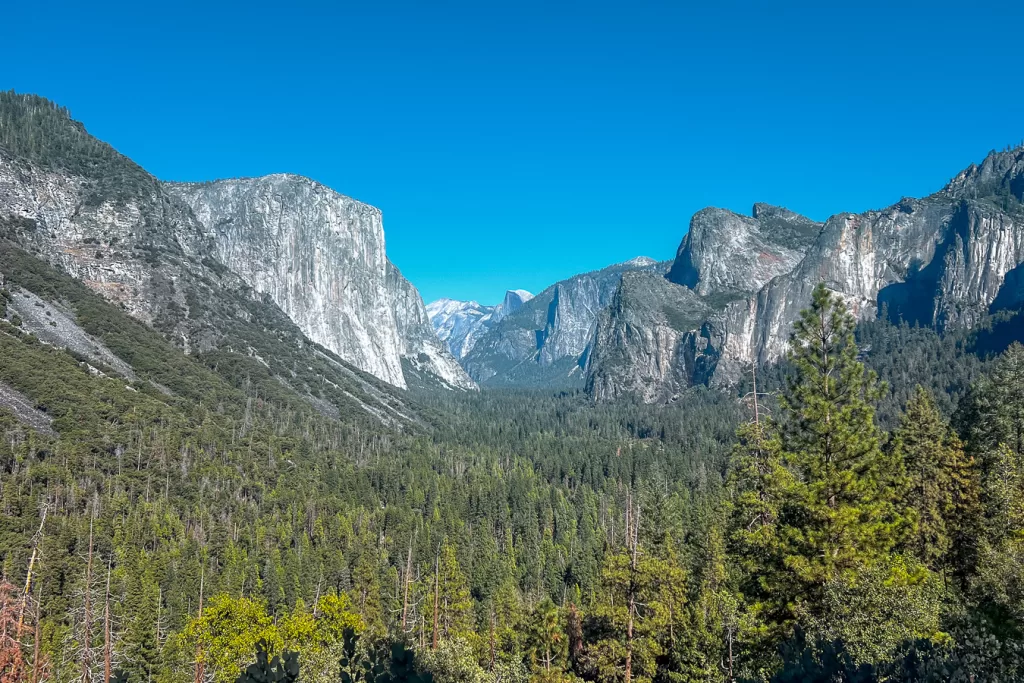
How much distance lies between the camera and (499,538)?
320 feet

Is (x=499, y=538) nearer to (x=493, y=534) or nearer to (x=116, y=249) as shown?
(x=493, y=534)

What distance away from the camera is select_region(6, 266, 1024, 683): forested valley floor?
781 inches

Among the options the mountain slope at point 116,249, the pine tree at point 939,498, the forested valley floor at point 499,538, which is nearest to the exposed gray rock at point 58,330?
the forested valley floor at point 499,538

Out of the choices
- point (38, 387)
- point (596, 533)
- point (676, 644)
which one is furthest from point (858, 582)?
point (38, 387)

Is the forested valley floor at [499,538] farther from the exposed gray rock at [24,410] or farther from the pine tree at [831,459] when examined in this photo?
the exposed gray rock at [24,410]

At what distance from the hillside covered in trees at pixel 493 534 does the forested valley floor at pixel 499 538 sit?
0.62 ft

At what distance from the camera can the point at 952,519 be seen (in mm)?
31359

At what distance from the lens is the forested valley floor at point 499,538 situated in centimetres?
1984

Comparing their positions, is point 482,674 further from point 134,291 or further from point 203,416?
point 134,291

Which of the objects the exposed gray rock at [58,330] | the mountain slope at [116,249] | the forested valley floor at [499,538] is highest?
the mountain slope at [116,249]

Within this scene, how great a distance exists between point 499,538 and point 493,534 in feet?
3.78

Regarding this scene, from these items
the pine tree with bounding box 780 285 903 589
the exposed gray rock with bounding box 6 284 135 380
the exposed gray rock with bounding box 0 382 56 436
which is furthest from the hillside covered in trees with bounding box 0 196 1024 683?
the exposed gray rock with bounding box 6 284 135 380

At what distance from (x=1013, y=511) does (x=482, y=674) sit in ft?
78.2

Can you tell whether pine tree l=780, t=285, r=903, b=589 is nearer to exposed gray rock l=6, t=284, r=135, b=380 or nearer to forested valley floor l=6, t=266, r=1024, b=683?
forested valley floor l=6, t=266, r=1024, b=683
